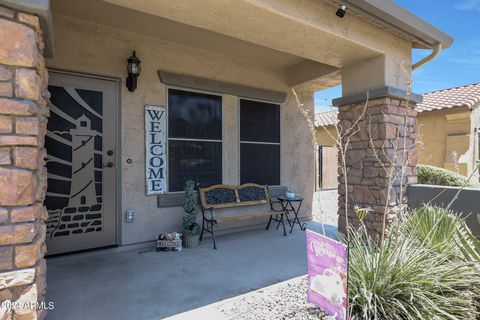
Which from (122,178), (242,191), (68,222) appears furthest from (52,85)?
(242,191)

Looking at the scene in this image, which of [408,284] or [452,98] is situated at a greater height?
[452,98]

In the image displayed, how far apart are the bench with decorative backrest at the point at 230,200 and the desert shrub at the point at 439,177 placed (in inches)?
133

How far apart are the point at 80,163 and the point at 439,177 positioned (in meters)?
Answer: 6.68

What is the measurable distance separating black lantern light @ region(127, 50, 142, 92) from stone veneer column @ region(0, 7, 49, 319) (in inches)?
84.1

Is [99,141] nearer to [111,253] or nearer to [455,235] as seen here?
[111,253]

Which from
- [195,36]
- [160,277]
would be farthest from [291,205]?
[195,36]

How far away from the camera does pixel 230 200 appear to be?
4734mm

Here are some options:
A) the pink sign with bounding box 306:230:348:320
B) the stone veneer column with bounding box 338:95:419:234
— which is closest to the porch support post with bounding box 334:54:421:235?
the stone veneer column with bounding box 338:95:419:234

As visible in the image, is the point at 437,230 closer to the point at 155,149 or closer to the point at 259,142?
the point at 259,142

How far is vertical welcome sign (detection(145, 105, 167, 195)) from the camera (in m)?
A: 4.19

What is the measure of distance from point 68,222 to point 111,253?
704 mm

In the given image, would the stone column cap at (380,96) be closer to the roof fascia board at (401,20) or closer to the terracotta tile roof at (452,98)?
the roof fascia board at (401,20)

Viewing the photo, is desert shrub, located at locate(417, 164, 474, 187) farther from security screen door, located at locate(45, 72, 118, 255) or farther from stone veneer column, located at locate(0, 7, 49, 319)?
stone veneer column, located at locate(0, 7, 49, 319)

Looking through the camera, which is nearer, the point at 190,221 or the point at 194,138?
the point at 190,221
